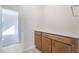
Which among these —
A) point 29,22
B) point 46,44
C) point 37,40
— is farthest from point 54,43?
point 29,22

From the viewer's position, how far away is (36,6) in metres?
1.13

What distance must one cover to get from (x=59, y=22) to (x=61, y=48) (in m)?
0.33

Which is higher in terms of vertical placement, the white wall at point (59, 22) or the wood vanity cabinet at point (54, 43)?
the white wall at point (59, 22)

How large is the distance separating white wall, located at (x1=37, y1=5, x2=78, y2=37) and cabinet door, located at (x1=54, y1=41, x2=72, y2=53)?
0.14 m

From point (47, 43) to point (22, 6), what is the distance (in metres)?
0.57

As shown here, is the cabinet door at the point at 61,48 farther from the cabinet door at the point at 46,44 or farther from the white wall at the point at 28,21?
the white wall at the point at 28,21

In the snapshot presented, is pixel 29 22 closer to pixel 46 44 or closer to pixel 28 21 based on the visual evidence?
pixel 28 21

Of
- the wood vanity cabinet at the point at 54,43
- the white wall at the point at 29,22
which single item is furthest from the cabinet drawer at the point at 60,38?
the white wall at the point at 29,22

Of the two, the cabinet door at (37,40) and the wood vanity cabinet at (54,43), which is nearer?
the wood vanity cabinet at (54,43)

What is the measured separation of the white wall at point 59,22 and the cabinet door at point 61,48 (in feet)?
0.46

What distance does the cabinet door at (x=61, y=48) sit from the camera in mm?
1167
